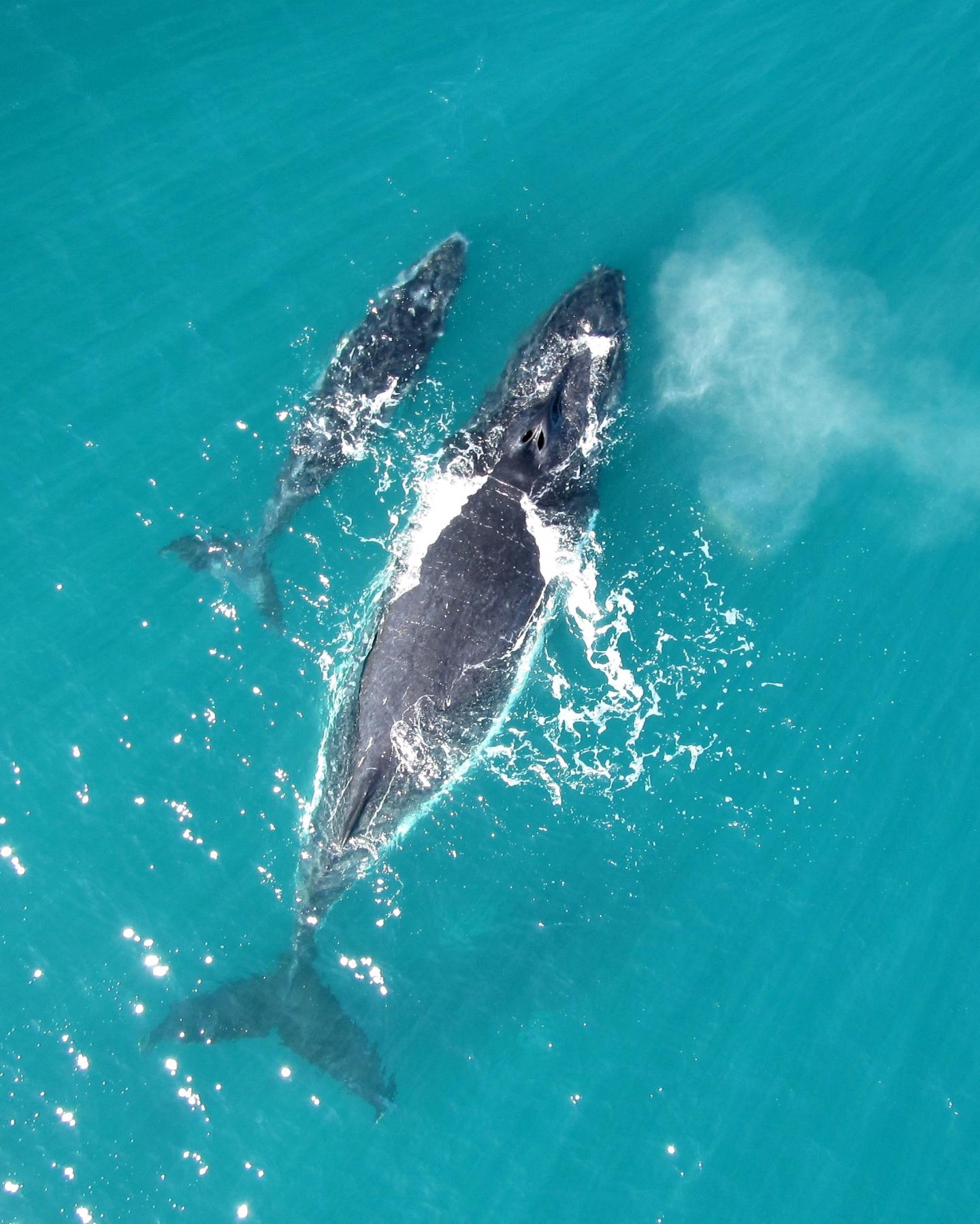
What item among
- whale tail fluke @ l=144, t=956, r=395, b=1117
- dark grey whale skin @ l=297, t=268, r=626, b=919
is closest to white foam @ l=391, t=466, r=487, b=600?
dark grey whale skin @ l=297, t=268, r=626, b=919

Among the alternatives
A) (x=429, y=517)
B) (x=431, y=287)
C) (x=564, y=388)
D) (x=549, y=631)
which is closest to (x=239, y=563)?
(x=429, y=517)

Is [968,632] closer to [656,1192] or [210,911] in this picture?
[656,1192]

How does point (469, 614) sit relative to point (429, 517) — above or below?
below

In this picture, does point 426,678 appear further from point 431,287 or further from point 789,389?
point 789,389

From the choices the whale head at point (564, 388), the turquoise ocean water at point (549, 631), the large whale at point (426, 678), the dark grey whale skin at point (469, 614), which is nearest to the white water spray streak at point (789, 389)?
the turquoise ocean water at point (549, 631)

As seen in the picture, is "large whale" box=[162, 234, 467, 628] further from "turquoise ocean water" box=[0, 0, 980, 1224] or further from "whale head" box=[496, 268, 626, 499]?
"whale head" box=[496, 268, 626, 499]

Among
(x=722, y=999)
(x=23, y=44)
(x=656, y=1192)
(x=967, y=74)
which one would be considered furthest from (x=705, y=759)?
(x=23, y=44)
